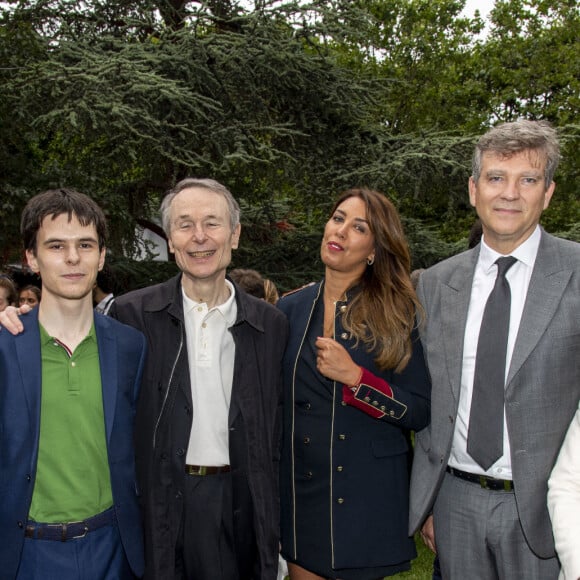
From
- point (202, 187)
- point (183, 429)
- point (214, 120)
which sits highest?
point (214, 120)

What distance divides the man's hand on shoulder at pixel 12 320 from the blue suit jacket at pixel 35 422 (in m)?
0.02

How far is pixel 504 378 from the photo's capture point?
2744 mm

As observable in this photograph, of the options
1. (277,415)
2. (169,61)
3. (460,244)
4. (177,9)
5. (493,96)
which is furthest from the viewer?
(493,96)

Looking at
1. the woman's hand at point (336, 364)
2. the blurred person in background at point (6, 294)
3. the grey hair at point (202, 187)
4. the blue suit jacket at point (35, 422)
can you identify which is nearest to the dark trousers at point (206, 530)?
the blue suit jacket at point (35, 422)

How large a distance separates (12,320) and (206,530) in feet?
3.83

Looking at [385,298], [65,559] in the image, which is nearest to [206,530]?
[65,559]

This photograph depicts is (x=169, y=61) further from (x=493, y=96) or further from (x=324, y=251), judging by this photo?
(x=493, y=96)

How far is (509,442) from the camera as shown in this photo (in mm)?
2705

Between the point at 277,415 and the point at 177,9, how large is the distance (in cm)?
938

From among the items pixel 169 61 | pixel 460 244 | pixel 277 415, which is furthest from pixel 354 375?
pixel 460 244

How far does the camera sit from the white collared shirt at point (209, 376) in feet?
9.64

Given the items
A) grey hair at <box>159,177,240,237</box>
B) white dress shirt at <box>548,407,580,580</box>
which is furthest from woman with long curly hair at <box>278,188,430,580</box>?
white dress shirt at <box>548,407,580,580</box>

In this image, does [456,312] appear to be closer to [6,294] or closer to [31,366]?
[31,366]

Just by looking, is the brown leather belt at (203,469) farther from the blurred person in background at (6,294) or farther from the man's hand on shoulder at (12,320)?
the blurred person in background at (6,294)
